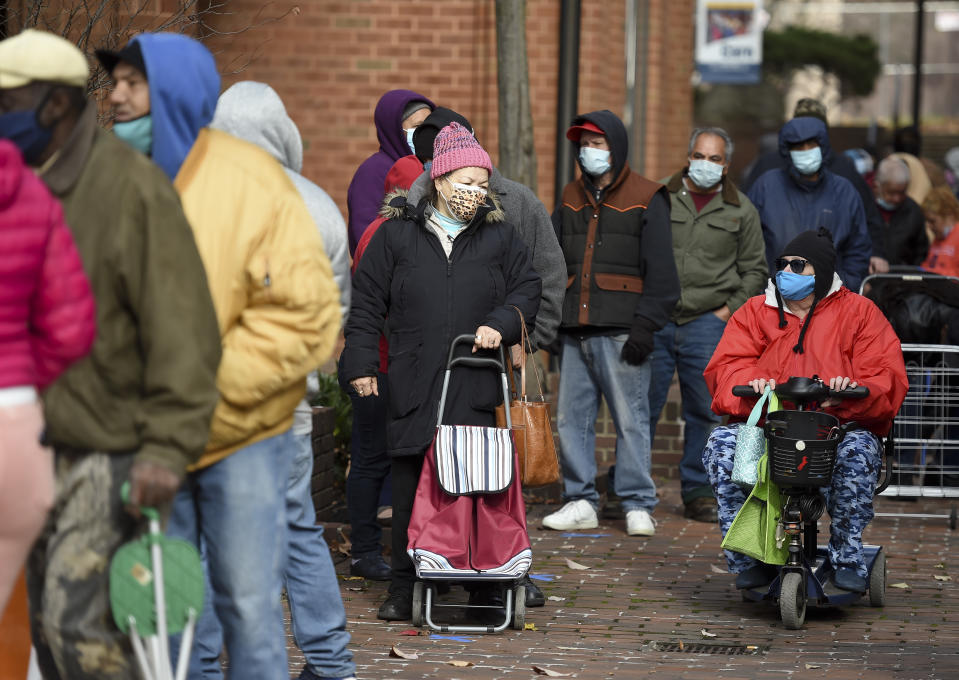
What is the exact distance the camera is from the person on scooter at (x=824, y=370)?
23.9ft

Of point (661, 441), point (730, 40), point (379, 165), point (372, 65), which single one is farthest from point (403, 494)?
point (730, 40)

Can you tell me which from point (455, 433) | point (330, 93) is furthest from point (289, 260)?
point (330, 93)

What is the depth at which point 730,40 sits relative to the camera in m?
20.8

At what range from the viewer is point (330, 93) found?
12.6 metres

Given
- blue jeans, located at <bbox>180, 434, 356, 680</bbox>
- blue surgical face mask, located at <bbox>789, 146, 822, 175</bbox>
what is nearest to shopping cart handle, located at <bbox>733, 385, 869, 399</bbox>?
blue jeans, located at <bbox>180, 434, 356, 680</bbox>

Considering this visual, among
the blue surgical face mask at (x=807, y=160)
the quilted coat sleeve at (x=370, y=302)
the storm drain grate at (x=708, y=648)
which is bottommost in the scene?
the storm drain grate at (x=708, y=648)

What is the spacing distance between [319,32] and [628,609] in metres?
6.54

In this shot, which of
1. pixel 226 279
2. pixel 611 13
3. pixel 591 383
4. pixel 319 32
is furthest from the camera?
pixel 611 13

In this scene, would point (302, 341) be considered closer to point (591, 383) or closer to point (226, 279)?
point (226, 279)

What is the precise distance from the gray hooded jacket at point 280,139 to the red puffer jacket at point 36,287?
1.61 metres

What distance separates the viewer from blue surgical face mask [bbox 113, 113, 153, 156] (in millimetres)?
4250

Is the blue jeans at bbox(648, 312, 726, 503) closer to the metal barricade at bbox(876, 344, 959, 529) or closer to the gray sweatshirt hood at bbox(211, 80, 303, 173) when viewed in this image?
the metal barricade at bbox(876, 344, 959, 529)

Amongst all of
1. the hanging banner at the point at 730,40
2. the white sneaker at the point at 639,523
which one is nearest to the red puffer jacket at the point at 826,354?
the white sneaker at the point at 639,523

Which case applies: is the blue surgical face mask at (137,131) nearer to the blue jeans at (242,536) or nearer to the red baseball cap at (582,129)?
the blue jeans at (242,536)
